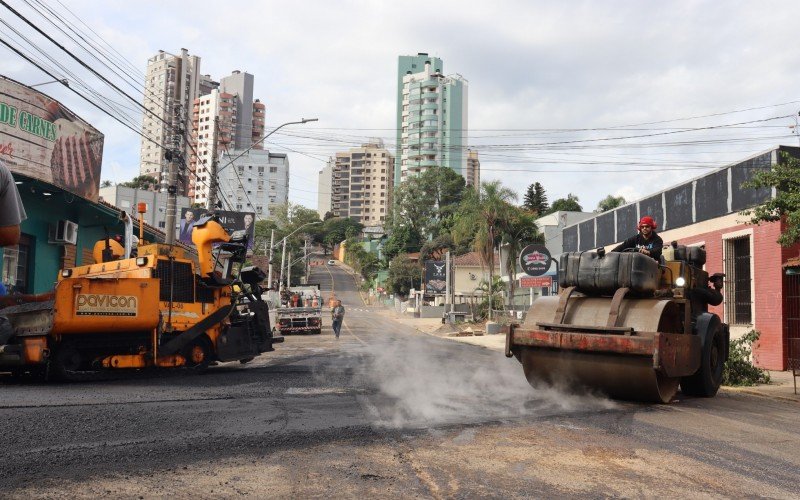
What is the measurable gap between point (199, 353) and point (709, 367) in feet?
27.5

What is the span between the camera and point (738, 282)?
18.5 m

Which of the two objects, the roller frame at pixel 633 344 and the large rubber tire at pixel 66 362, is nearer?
the roller frame at pixel 633 344

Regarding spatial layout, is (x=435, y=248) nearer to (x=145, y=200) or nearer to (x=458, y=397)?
(x=145, y=200)

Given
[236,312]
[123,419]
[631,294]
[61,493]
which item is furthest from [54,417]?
[631,294]

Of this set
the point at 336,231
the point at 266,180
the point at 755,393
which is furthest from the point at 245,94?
the point at 755,393

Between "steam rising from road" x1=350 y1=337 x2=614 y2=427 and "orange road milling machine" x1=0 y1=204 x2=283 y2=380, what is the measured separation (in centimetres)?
280

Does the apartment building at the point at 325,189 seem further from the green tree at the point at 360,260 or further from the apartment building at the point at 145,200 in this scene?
the apartment building at the point at 145,200

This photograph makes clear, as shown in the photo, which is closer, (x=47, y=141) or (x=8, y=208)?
(x=8, y=208)

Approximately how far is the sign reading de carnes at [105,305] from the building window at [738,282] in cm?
1558

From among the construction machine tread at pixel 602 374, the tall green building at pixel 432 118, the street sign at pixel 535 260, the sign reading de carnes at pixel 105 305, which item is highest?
the tall green building at pixel 432 118

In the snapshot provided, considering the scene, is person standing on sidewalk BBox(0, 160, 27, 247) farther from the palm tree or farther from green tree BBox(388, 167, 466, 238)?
green tree BBox(388, 167, 466, 238)

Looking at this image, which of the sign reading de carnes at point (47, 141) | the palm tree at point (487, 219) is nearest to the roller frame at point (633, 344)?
the sign reading de carnes at point (47, 141)

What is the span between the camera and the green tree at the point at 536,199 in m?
92.8

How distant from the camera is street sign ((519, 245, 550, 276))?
28.2m
